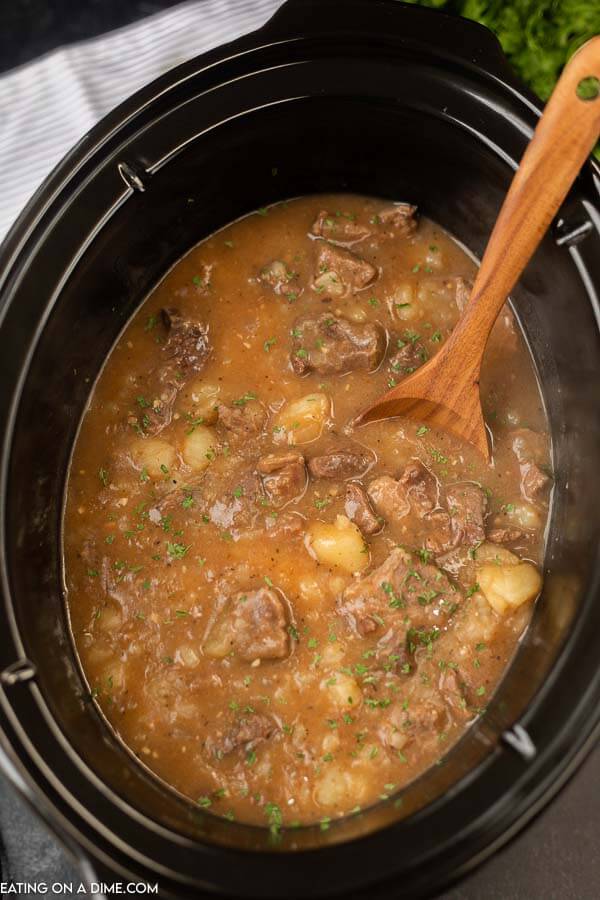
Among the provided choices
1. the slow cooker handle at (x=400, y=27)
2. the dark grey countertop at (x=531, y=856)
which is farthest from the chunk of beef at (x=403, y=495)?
the slow cooker handle at (x=400, y=27)

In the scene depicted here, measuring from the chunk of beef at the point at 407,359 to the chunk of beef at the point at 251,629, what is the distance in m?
1.05

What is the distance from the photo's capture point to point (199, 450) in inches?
143

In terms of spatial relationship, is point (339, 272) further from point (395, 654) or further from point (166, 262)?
point (395, 654)

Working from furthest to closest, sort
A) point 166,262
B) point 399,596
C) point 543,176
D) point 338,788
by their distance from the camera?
point 166,262, point 399,596, point 338,788, point 543,176

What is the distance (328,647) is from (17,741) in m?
1.16

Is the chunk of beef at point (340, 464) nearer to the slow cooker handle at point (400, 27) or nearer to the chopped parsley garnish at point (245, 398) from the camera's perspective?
the chopped parsley garnish at point (245, 398)

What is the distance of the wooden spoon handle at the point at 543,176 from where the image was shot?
288 centimetres

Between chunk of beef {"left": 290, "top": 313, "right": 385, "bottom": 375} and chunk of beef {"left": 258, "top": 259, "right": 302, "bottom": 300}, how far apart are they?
14 cm

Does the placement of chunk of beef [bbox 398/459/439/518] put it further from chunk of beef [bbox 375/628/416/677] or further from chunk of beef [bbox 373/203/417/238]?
chunk of beef [bbox 373/203/417/238]

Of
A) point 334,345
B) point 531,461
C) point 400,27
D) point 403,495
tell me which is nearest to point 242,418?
point 334,345

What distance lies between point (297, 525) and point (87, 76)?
87.8 inches

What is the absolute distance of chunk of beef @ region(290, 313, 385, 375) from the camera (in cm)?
369

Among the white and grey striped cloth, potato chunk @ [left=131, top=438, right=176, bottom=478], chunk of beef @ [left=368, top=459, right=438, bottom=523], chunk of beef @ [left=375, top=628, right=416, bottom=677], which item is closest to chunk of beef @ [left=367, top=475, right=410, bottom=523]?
chunk of beef @ [left=368, top=459, right=438, bottom=523]

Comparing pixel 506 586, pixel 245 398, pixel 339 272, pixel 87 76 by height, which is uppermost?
pixel 87 76
